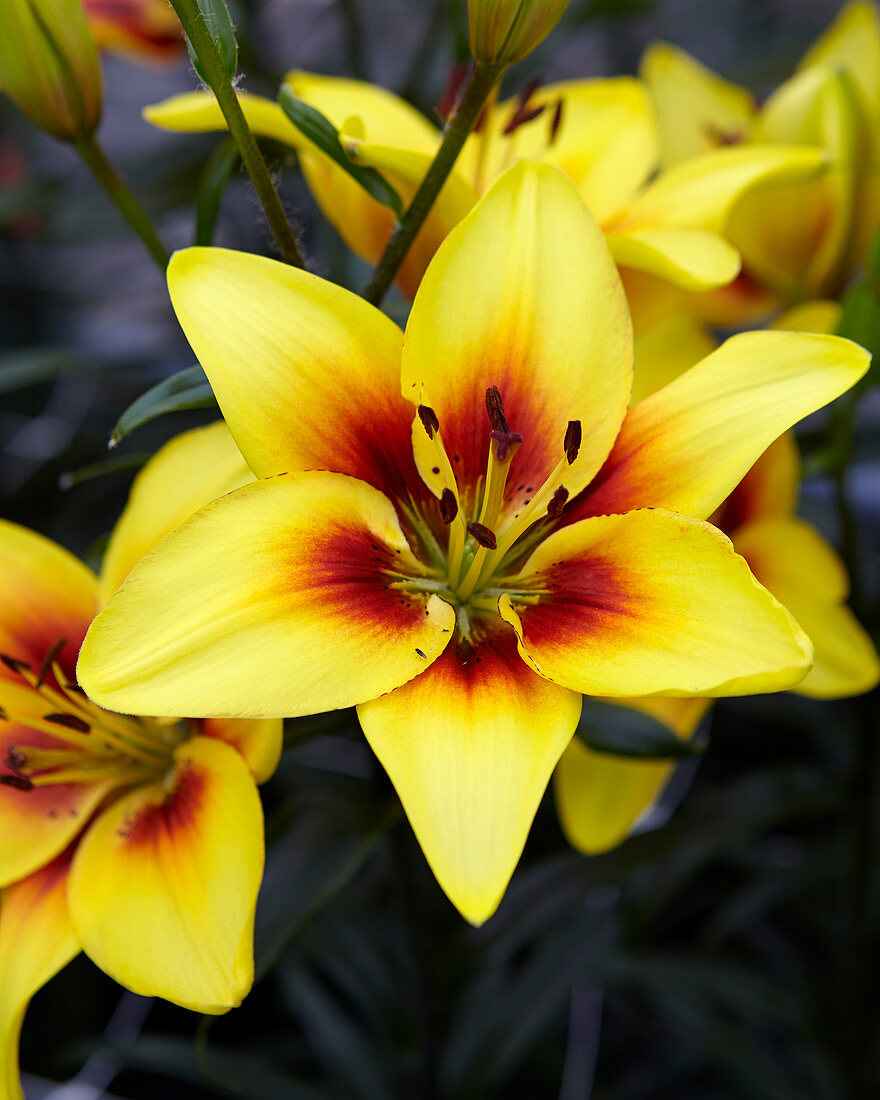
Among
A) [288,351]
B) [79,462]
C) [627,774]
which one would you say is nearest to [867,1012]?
[627,774]

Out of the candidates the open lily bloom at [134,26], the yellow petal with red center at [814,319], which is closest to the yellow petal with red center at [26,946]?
the yellow petal with red center at [814,319]

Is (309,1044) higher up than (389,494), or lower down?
lower down

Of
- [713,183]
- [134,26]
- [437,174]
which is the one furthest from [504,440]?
[134,26]

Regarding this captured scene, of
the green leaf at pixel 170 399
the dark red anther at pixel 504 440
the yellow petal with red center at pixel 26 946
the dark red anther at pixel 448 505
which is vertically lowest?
the yellow petal with red center at pixel 26 946

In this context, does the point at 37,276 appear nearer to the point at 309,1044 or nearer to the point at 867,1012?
the point at 309,1044

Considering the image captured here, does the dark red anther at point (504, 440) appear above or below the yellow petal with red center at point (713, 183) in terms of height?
below

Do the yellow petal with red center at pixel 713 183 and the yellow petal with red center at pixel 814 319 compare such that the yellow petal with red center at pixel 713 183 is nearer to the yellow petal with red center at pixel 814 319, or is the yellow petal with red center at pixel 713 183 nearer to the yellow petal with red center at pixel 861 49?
the yellow petal with red center at pixel 814 319
